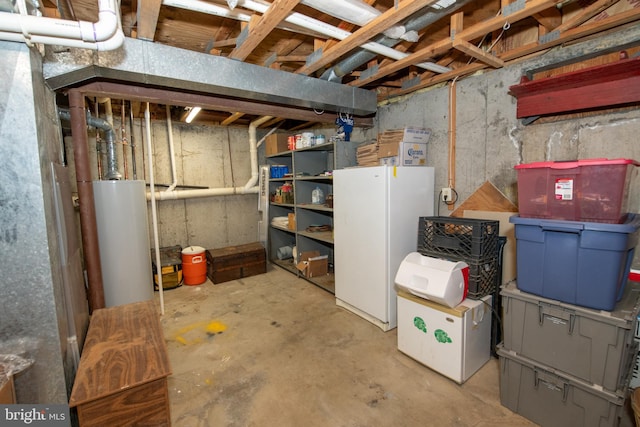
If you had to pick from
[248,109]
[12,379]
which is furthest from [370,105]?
[12,379]

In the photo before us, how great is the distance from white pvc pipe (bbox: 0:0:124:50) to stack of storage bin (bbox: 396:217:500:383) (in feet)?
7.24

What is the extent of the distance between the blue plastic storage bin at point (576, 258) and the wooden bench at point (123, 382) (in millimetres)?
1999

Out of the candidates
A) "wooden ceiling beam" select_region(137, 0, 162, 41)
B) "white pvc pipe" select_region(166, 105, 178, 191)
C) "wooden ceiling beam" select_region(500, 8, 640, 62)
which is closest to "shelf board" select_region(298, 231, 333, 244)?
"white pvc pipe" select_region(166, 105, 178, 191)

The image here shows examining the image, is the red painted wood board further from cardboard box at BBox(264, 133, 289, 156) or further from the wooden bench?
cardboard box at BBox(264, 133, 289, 156)

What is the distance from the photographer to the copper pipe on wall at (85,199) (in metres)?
2.23

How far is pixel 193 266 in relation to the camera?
4.07m

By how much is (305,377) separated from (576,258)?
6.06 ft

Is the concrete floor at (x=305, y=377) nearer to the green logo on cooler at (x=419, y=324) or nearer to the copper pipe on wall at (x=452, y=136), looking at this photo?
the green logo on cooler at (x=419, y=324)

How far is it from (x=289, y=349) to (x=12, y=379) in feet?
5.59

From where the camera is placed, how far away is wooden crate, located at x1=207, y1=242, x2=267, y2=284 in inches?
162

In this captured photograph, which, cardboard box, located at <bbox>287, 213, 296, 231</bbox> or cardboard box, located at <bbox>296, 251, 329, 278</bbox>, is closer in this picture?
cardboard box, located at <bbox>296, 251, 329, 278</bbox>

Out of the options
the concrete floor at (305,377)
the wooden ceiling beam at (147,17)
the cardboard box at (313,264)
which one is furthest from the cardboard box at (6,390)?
the cardboard box at (313,264)

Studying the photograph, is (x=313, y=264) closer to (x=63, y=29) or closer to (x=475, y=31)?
(x=475, y=31)

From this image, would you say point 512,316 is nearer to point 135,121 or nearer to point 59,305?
point 59,305
